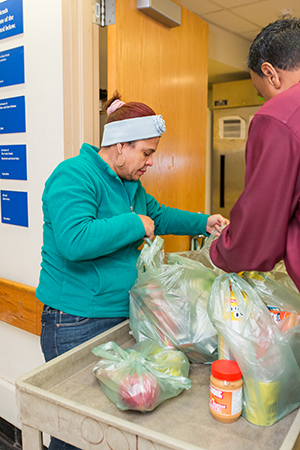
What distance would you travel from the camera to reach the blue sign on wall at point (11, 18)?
1.84 meters

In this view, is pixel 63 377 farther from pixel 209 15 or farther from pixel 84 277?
pixel 209 15

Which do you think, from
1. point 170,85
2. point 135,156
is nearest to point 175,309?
point 135,156

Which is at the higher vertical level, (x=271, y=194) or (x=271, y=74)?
(x=271, y=74)

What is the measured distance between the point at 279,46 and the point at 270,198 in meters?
0.46

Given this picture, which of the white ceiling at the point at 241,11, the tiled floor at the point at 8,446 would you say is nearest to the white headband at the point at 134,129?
the white ceiling at the point at 241,11

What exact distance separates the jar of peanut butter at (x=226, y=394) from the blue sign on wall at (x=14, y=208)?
1383 millimetres

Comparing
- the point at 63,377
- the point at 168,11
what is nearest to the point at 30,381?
the point at 63,377

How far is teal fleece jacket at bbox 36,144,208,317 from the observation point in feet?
3.75

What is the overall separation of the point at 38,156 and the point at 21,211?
11.8 inches

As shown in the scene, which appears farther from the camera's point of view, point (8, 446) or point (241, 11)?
point (241, 11)

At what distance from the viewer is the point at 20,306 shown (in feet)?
6.52

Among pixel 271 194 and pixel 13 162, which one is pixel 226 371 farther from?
pixel 13 162

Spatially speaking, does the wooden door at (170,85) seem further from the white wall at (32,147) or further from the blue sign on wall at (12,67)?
the blue sign on wall at (12,67)

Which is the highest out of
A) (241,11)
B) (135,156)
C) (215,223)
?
(241,11)
